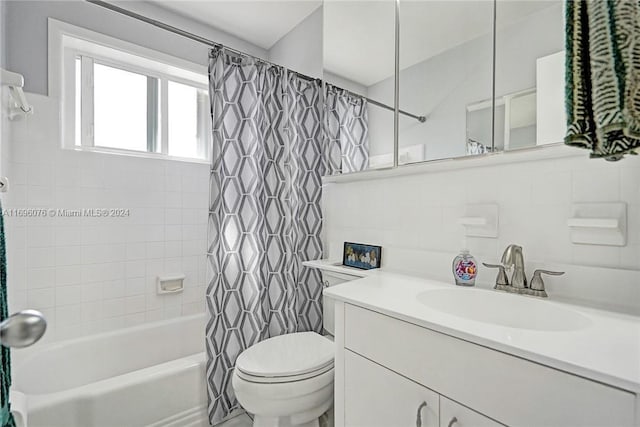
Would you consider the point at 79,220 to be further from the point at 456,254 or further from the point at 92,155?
the point at 456,254

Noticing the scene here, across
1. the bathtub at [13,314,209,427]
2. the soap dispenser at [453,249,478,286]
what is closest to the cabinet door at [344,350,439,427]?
the soap dispenser at [453,249,478,286]

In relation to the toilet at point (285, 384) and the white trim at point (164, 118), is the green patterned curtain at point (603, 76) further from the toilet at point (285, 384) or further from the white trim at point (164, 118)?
the white trim at point (164, 118)

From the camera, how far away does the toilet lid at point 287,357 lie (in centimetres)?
122

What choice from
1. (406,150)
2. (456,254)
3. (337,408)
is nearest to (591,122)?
(456,254)

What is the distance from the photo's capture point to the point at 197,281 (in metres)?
2.27

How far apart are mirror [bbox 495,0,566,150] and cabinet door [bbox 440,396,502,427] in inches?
31.9

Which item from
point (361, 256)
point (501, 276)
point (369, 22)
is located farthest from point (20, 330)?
point (369, 22)

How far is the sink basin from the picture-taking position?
0.85m

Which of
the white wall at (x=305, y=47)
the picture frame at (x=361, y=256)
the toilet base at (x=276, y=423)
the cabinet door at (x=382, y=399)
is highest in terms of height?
the white wall at (x=305, y=47)

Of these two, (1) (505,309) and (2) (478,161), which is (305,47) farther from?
(1) (505,309)

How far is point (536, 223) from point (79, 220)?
2245 millimetres

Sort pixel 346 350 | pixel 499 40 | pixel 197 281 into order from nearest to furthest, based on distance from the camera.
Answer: pixel 346 350, pixel 499 40, pixel 197 281

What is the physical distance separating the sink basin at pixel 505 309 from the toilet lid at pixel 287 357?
0.55 meters

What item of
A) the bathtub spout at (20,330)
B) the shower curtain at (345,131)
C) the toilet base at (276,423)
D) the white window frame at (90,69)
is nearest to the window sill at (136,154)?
the white window frame at (90,69)
